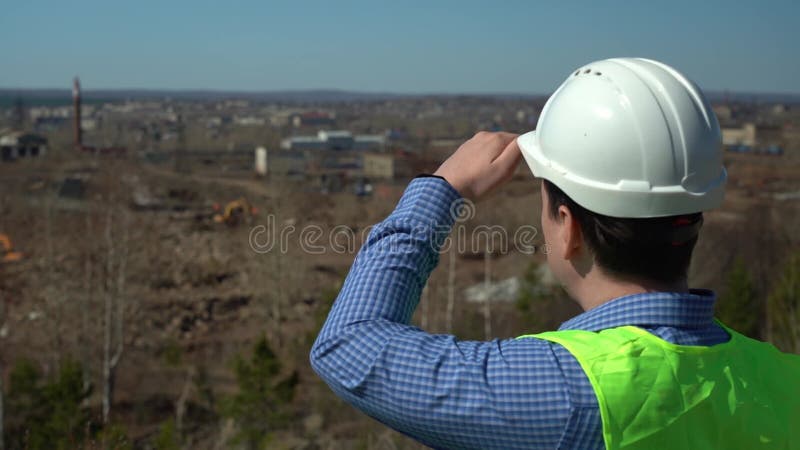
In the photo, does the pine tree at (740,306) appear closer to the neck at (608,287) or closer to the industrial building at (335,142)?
the neck at (608,287)

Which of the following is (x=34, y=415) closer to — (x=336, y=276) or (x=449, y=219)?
(x=449, y=219)

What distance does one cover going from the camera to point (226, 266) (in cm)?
3962

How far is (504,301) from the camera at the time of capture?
2816cm

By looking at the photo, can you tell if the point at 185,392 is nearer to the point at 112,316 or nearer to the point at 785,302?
the point at 112,316

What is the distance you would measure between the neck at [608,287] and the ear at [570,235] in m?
0.05

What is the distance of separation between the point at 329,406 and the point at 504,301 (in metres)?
11.5

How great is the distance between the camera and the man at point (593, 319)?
44.0 inches

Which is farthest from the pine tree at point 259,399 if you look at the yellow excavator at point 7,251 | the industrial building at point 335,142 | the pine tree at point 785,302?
the industrial building at point 335,142

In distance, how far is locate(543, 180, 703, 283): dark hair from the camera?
1.26 m

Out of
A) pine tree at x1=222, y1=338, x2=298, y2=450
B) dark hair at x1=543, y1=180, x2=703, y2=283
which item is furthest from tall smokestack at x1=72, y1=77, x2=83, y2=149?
dark hair at x1=543, y1=180, x2=703, y2=283

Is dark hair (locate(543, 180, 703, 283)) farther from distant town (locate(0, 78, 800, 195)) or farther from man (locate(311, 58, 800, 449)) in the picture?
distant town (locate(0, 78, 800, 195))

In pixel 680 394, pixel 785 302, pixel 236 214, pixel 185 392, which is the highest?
pixel 680 394

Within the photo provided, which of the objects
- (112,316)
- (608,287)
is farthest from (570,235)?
(112,316)

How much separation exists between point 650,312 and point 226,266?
129ft
